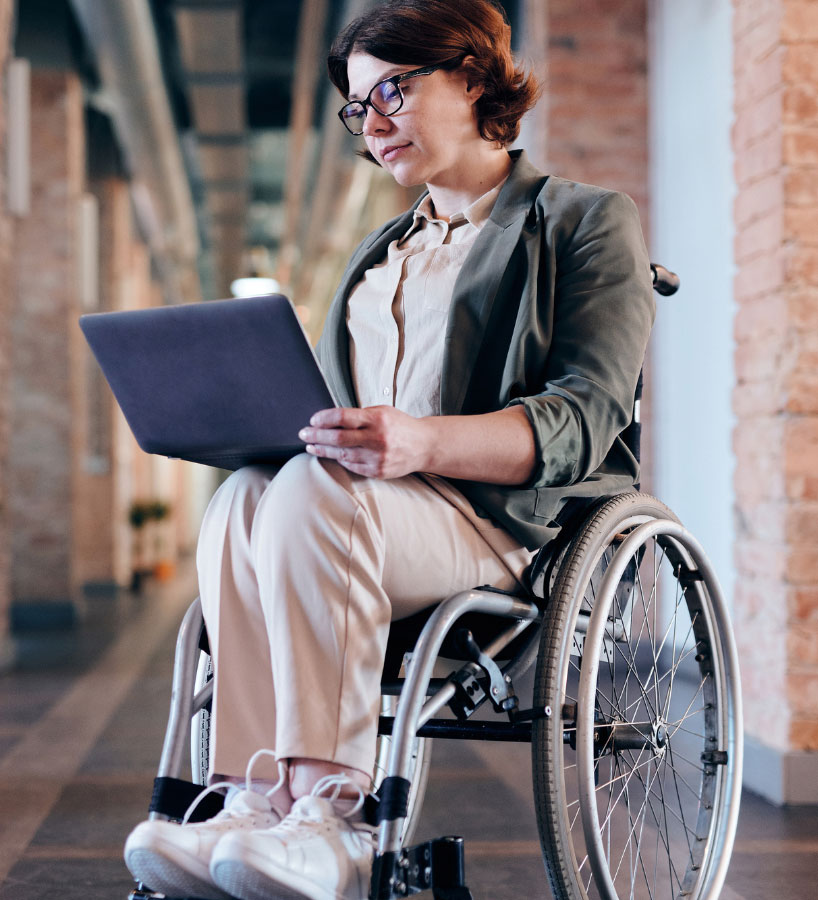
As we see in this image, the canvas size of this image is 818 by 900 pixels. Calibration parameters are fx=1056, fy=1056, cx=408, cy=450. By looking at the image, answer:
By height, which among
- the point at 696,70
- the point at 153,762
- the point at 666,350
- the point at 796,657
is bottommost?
the point at 153,762

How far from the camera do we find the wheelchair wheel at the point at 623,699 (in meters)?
1.16

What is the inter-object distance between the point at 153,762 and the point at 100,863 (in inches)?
34.5

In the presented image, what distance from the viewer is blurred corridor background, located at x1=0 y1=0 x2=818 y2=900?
2266mm

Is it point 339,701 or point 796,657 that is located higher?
point 339,701

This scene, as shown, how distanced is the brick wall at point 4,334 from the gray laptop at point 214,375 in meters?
3.68

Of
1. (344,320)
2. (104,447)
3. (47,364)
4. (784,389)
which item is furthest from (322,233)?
(344,320)

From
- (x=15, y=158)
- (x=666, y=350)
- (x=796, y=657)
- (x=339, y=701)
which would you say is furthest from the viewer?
(x=15, y=158)

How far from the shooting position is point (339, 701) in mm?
1075

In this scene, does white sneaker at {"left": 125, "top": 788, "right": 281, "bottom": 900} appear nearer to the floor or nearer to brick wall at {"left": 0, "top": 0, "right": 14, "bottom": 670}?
the floor

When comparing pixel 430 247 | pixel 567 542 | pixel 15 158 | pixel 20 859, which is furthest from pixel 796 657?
pixel 15 158

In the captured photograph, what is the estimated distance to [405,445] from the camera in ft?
3.65

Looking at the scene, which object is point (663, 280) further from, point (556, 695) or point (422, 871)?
point (422, 871)

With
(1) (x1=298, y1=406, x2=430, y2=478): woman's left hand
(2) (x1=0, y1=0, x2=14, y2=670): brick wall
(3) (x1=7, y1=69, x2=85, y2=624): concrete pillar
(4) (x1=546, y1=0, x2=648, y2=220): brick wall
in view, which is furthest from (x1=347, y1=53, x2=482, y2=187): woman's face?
(3) (x1=7, y1=69, x2=85, y2=624): concrete pillar

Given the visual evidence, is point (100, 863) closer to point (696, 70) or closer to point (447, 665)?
point (447, 665)
